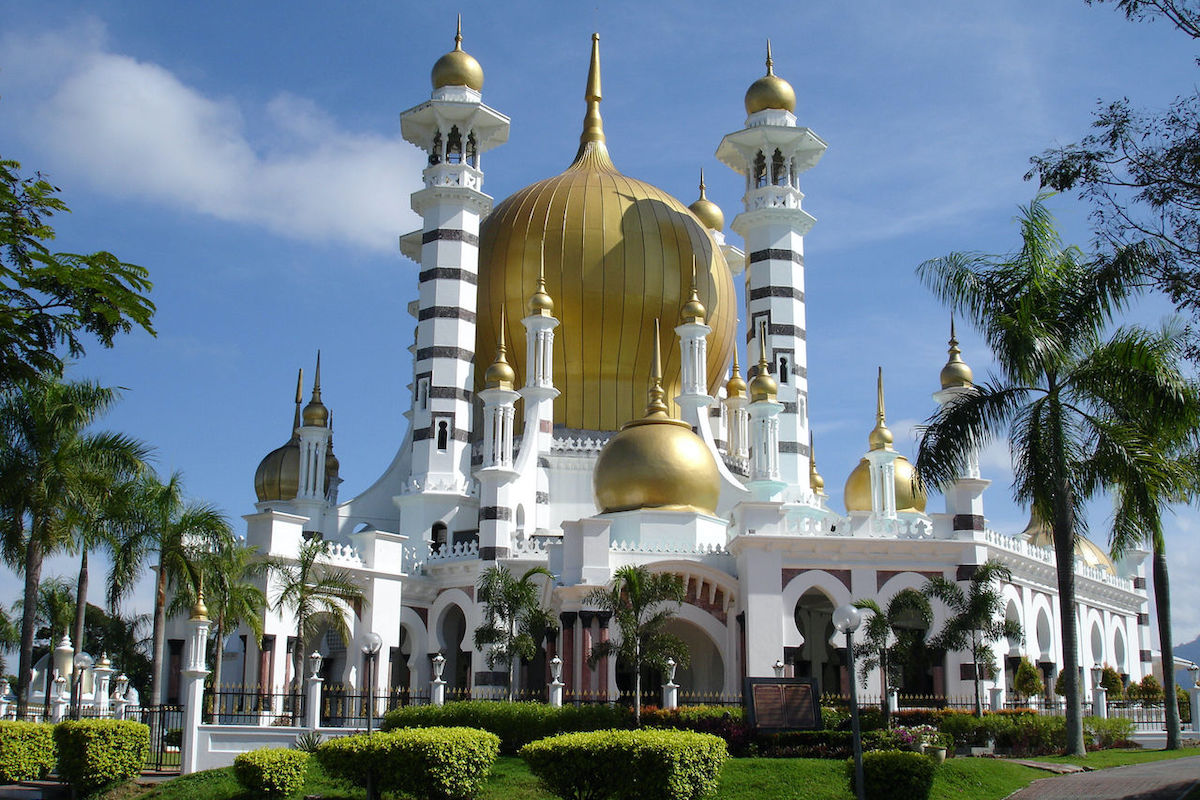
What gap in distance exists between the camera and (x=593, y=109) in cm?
5241

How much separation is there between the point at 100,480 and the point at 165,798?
7101 millimetres

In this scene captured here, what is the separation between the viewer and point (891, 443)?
1735 inches

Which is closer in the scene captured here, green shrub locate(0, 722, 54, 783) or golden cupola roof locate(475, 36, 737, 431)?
green shrub locate(0, 722, 54, 783)

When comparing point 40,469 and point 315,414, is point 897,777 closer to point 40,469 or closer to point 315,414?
point 40,469

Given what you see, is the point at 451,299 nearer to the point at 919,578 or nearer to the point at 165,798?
the point at 919,578

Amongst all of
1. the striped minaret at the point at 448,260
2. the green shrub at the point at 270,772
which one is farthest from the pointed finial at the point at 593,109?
the green shrub at the point at 270,772

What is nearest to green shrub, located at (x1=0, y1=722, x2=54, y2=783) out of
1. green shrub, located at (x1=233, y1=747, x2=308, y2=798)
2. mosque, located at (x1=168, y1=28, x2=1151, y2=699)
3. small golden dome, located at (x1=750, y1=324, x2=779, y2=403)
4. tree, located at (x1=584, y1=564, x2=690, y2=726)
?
green shrub, located at (x1=233, y1=747, x2=308, y2=798)

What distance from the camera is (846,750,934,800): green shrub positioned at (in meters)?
17.1

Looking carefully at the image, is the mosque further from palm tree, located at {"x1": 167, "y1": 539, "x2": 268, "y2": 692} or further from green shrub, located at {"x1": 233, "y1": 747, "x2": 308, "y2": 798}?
green shrub, located at {"x1": 233, "y1": 747, "x2": 308, "y2": 798}

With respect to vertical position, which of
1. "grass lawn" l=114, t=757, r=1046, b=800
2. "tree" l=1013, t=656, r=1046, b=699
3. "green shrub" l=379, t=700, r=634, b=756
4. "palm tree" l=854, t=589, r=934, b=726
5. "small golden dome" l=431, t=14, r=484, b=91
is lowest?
"grass lawn" l=114, t=757, r=1046, b=800

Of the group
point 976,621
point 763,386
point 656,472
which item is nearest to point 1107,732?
point 976,621

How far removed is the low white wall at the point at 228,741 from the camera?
919 inches

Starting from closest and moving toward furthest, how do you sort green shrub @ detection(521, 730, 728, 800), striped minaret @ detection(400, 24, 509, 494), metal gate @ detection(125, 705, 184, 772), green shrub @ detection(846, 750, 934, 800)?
green shrub @ detection(521, 730, 728, 800) < green shrub @ detection(846, 750, 934, 800) < metal gate @ detection(125, 705, 184, 772) < striped minaret @ detection(400, 24, 509, 494)

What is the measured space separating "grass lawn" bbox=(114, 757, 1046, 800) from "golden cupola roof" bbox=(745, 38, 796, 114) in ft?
103
